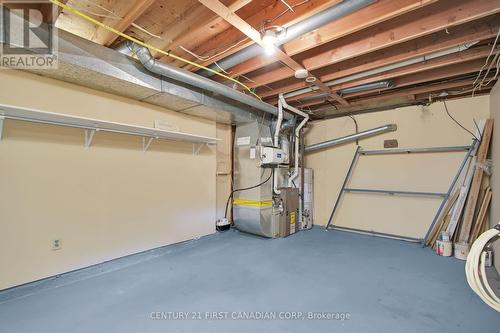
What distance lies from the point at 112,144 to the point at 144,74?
3.18 ft

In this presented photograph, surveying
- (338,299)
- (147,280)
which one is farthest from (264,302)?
(147,280)

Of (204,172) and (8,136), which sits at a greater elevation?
(8,136)

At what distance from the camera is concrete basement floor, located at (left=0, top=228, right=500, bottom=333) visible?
5.94ft

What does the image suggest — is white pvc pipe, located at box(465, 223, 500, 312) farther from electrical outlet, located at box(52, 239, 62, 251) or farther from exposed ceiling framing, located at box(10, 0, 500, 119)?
electrical outlet, located at box(52, 239, 62, 251)

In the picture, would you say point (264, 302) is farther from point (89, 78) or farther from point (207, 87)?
point (89, 78)

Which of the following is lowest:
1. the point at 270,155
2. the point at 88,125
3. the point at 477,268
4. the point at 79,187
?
the point at 477,268

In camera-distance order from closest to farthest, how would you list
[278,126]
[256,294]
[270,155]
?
[256,294]
[270,155]
[278,126]

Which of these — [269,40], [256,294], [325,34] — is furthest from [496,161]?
[256,294]

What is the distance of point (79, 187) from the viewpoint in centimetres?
263

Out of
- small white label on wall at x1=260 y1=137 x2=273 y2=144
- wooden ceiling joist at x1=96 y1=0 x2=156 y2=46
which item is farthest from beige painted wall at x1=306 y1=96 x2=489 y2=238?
wooden ceiling joist at x1=96 y1=0 x2=156 y2=46

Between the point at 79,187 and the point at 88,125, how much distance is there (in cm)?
70

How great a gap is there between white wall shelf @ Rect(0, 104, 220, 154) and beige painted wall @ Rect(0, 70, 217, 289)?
0.10 metres

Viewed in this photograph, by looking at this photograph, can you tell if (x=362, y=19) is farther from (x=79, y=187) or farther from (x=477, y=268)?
(x=79, y=187)

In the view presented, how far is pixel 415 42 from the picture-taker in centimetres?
253
